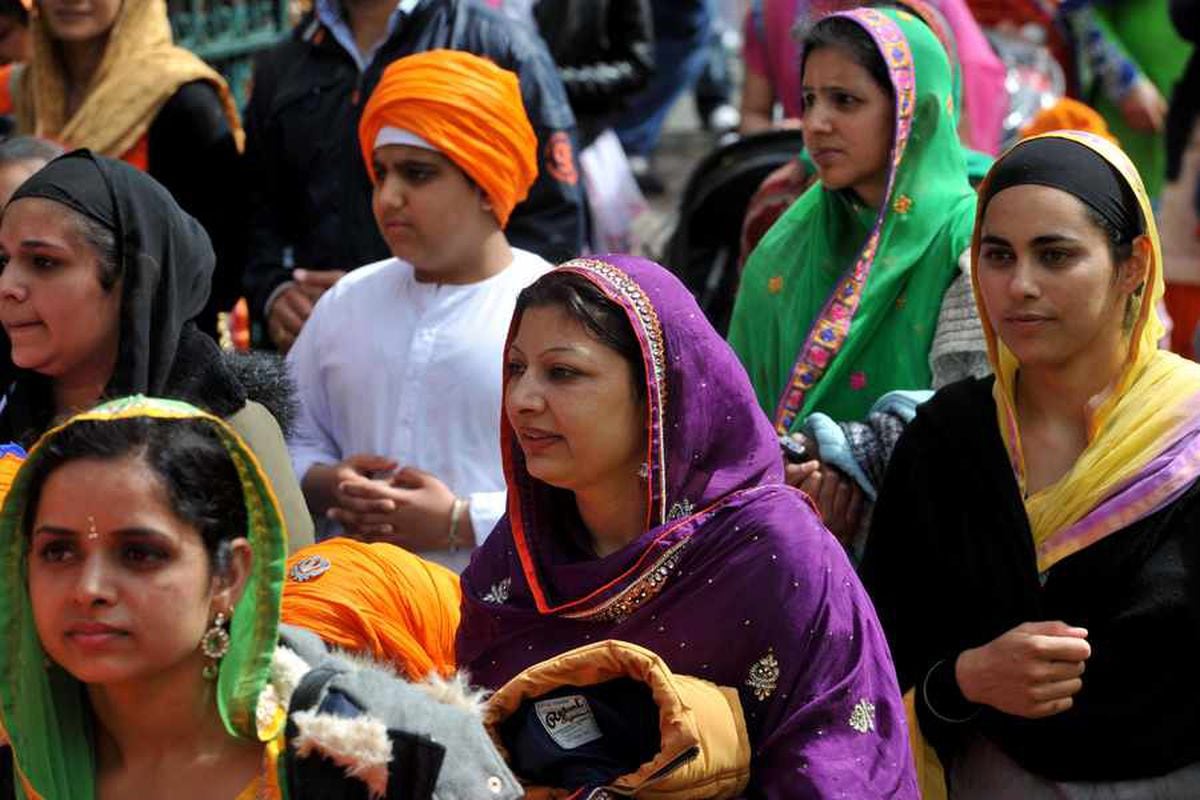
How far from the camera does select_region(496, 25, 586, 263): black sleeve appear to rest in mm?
5727

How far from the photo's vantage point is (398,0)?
5930 millimetres

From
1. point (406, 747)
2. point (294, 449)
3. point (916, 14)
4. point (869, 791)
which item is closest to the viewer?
point (406, 747)

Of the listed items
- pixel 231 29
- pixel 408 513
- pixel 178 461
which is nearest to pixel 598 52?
pixel 231 29

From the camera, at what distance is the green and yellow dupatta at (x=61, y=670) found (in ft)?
9.87

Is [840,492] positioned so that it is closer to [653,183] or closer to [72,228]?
[72,228]

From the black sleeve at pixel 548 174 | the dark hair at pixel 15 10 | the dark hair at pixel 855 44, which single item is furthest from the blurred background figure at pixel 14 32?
the dark hair at pixel 855 44

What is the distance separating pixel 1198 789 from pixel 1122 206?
3.49 ft

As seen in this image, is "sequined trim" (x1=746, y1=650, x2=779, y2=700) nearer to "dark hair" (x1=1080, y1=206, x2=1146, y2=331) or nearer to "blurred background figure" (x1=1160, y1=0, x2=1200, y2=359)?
"dark hair" (x1=1080, y1=206, x2=1146, y2=331)

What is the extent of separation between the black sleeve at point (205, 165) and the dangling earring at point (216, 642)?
9.40 ft

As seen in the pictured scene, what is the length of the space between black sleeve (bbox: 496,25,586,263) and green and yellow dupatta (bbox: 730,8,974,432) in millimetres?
719

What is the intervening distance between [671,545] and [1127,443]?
0.93m

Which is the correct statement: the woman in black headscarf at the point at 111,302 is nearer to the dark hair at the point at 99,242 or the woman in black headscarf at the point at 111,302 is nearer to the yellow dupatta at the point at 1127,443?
the dark hair at the point at 99,242

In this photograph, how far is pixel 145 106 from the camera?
5.86 meters

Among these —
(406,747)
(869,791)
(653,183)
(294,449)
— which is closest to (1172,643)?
(869,791)
